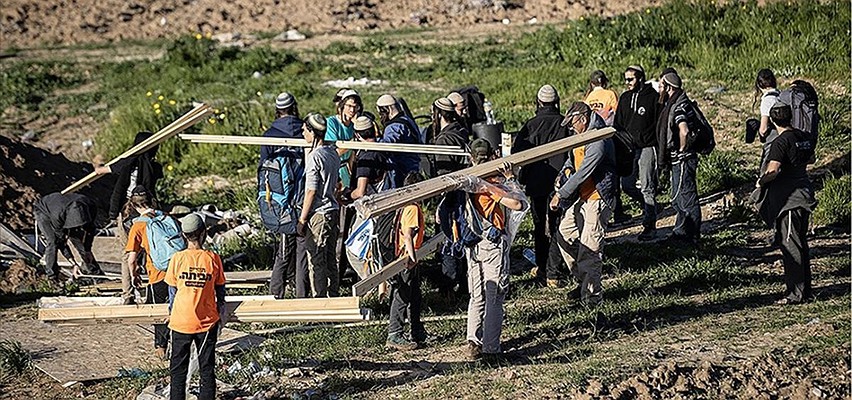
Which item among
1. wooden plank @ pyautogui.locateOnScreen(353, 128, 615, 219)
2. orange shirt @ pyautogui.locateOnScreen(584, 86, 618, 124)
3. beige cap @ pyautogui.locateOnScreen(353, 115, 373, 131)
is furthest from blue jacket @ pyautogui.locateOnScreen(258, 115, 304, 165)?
orange shirt @ pyautogui.locateOnScreen(584, 86, 618, 124)

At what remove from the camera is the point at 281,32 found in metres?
24.8

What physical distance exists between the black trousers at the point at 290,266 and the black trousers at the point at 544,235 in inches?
88.8

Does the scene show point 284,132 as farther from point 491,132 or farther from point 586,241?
point 586,241

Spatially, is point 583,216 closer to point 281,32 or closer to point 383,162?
point 383,162

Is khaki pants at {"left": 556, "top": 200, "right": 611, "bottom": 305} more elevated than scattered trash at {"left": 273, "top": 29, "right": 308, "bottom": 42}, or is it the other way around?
scattered trash at {"left": 273, "top": 29, "right": 308, "bottom": 42}

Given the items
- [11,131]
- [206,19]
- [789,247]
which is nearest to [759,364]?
[789,247]

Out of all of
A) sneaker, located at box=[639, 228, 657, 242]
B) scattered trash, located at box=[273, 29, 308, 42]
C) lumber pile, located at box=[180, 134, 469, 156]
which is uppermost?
scattered trash, located at box=[273, 29, 308, 42]

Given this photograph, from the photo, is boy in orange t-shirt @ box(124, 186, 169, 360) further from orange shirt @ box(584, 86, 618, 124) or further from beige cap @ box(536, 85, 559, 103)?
orange shirt @ box(584, 86, 618, 124)

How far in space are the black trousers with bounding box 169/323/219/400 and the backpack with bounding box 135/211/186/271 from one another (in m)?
1.09

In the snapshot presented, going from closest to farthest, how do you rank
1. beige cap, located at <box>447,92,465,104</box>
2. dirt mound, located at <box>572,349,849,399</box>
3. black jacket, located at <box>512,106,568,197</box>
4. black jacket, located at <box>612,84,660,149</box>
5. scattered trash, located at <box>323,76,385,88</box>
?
dirt mound, located at <box>572,349,849,399</box>, black jacket, located at <box>512,106,568,197</box>, beige cap, located at <box>447,92,465,104</box>, black jacket, located at <box>612,84,660,149</box>, scattered trash, located at <box>323,76,385,88</box>

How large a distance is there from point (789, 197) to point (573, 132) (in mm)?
1884

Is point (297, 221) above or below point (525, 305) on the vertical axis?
above

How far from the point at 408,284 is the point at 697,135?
3.98 m

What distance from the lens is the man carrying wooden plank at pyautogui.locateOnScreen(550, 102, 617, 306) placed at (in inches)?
376
